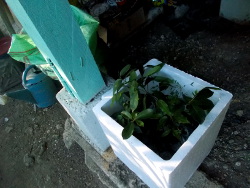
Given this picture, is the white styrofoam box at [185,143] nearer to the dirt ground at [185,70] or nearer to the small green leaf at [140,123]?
the small green leaf at [140,123]

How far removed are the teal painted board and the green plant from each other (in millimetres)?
246

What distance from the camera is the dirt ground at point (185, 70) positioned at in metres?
1.54

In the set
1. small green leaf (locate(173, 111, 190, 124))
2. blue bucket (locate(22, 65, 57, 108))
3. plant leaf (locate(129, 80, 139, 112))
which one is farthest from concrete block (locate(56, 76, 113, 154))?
blue bucket (locate(22, 65, 57, 108))

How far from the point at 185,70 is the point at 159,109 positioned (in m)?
1.23

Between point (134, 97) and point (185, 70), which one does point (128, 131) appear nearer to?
point (134, 97)

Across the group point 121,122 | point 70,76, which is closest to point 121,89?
point 121,122

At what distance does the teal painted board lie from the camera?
35.5 inches

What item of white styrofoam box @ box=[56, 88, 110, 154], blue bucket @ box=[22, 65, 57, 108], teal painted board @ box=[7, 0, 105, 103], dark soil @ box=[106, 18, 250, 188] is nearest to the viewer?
teal painted board @ box=[7, 0, 105, 103]

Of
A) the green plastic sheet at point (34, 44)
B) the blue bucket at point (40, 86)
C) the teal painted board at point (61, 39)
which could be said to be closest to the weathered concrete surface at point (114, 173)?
the teal painted board at point (61, 39)

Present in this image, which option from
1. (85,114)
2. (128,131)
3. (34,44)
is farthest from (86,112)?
(34,44)

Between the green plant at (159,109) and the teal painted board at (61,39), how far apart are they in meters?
0.25

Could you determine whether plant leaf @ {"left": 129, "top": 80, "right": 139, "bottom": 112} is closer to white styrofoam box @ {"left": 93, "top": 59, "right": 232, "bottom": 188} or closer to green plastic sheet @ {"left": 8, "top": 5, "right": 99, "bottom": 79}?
white styrofoam box @ {"left": 93, "top": 59, "right": 232, "bottom": 188}

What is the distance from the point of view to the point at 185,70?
219 cm

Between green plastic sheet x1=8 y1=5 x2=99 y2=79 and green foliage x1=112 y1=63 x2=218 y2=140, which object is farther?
green plastic sheet x1=8 y1=5 x2=99 y2=79
